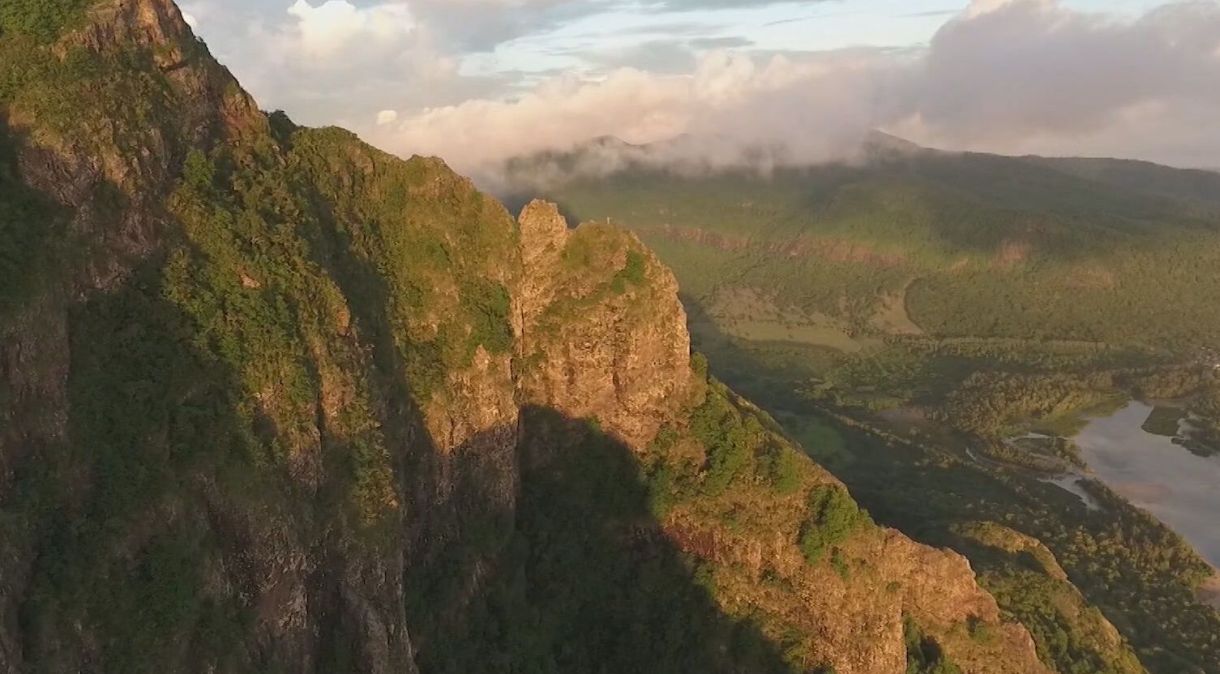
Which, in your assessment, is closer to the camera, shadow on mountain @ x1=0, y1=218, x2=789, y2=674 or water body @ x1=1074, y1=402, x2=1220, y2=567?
shadow on mountain @ x1=0, y1=218, x2=789, y2=674

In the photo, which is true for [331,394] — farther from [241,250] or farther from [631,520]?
[631,520]

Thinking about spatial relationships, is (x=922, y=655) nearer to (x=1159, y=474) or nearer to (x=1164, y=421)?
(x=1159, y=474)

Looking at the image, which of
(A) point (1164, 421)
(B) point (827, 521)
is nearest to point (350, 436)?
(B) point (827, 521)

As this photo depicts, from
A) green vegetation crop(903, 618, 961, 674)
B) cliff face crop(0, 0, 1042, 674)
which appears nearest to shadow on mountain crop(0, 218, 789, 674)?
cliff face crop(0, 0, 1042, 674)

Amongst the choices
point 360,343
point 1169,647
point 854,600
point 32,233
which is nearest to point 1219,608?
point 1169,647

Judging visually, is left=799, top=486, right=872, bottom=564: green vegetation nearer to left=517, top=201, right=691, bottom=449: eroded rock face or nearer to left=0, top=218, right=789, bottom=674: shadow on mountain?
left=0, top=218, right=789, bottom=674: shadow on mountain

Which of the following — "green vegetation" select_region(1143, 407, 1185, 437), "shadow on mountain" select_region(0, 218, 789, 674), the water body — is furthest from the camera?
"green vegetation" select_region(1143, 407, 1185, 437)
